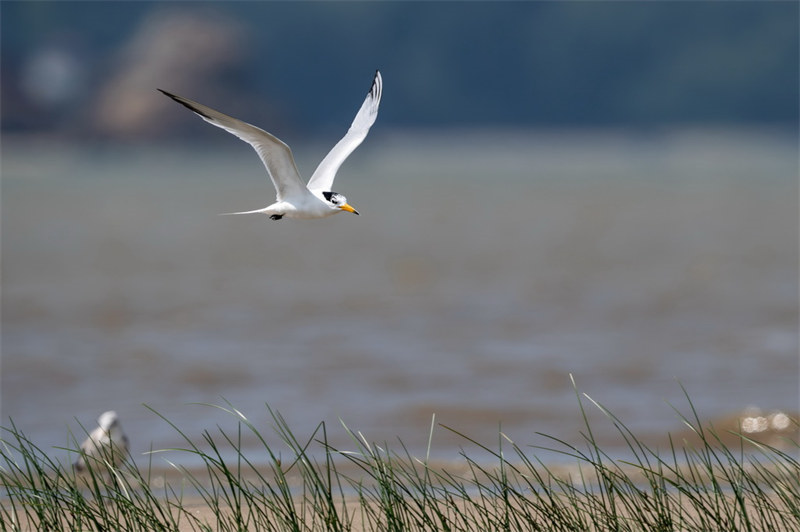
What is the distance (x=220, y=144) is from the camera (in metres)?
150

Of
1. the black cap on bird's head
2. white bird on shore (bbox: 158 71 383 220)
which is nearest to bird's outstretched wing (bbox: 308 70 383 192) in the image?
white bird on shore (bbox: 158 71 383 220)

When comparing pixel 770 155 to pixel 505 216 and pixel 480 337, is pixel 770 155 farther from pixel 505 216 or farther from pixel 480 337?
pixel 480 337

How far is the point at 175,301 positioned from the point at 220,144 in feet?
432

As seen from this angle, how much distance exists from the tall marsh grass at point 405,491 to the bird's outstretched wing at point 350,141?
89 centimetres

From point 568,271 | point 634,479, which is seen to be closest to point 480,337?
point 634,479

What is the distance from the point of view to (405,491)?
6000mm

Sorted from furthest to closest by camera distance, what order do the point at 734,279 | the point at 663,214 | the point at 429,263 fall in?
1. the point at 663,214
2. the point at 429,263
3. the point at 734,279

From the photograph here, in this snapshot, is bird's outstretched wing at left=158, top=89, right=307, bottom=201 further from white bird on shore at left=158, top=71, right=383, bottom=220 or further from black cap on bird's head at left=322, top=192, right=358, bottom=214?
black cap on bird's head at left=322, top=192, right=358, bottom=214

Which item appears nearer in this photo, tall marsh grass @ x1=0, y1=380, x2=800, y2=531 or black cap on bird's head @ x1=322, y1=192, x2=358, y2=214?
black cap on bird's head @ x1=322, y1=192, x2=358, y2=214

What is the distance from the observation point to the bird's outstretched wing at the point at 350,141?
464cm

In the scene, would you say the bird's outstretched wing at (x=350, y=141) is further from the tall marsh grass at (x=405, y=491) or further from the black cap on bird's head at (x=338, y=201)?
the tall marsh grass at (x=405, y=491)

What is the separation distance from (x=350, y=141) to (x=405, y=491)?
1.88 meters

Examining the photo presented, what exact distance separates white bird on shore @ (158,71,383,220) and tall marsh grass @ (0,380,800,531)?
889 millimetres

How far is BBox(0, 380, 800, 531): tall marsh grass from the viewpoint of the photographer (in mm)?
5152
